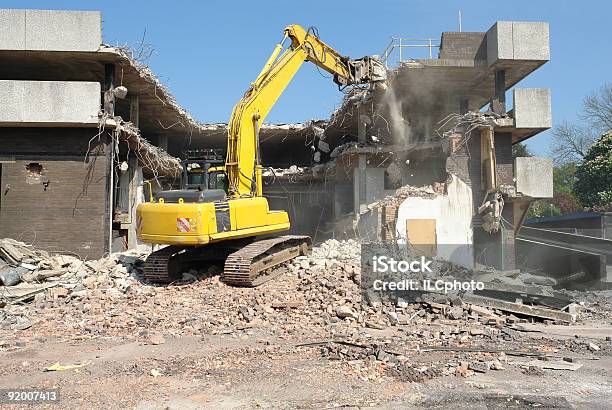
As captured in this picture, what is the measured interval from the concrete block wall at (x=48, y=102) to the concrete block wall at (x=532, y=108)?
12.1m

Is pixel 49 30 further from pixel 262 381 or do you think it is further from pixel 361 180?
pixel 262 381

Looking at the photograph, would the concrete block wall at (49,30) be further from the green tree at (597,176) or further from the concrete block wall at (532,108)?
the green tree at (597,176)

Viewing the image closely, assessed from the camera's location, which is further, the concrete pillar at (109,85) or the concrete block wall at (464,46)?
the concrete block wall at (464,46)

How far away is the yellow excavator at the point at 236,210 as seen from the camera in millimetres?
9812

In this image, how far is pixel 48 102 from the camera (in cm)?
1323

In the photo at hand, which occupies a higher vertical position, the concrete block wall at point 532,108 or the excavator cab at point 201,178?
the concrete block wall at point 532,108

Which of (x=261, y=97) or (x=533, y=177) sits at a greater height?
(x=261, y=97)

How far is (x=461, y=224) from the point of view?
1630cm

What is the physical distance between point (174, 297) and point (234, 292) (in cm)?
116

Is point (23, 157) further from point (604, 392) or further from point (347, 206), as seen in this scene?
point (604, 392)

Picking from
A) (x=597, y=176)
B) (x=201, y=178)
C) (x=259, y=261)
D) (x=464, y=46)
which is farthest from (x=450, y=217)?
(x=597, y=176)

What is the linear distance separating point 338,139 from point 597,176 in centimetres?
1922

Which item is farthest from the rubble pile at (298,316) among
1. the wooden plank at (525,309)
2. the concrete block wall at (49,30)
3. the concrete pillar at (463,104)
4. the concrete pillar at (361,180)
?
the concrete pillar at (463,104)

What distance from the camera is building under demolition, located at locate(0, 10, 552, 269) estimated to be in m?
13.3
